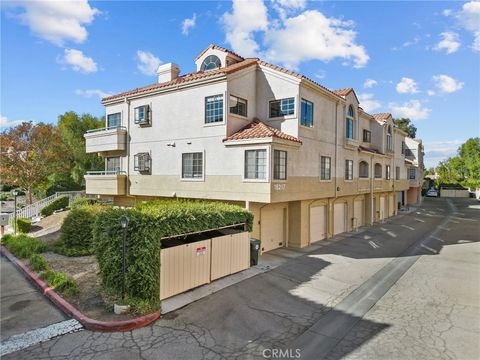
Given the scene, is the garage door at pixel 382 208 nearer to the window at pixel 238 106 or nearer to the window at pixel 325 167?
the window at pixel 325 167

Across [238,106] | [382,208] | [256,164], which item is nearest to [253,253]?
[256,164]

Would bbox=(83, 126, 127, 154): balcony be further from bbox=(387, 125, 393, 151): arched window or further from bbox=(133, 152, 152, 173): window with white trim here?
bbox=(387, 125, 393, 151): arched window

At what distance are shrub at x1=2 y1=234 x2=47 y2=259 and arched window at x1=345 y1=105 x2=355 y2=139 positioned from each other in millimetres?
20175

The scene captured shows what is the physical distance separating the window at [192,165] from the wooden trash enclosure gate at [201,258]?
218 inches

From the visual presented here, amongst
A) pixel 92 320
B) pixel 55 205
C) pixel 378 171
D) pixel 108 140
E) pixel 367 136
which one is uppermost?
pixel 367 136

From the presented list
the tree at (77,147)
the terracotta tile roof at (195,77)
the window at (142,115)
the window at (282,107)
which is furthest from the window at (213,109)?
the tree at (77,147)

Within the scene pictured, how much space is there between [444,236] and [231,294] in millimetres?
20014

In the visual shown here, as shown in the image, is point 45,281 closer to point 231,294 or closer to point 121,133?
point 231,294

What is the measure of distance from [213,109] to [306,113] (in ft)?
17.3

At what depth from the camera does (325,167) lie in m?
19.9

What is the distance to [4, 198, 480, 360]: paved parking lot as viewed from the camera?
7344mm

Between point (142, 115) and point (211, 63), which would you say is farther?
point (211, 63)

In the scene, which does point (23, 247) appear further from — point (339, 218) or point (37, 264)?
point (339, 218)

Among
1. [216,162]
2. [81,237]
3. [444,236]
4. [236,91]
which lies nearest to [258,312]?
[216,162]
